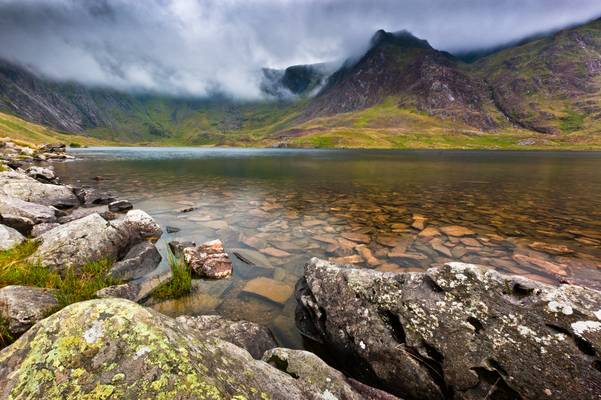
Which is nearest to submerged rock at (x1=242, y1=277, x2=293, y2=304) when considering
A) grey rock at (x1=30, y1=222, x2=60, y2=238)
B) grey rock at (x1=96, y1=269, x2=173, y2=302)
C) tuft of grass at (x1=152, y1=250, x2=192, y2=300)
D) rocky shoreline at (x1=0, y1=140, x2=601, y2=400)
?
rocky shoreline at (x1=0, y1=140, x2=601, y2=400)

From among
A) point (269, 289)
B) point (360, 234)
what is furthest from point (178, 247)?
point (360, 234)

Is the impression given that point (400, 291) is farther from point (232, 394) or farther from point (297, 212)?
point (297, 212)

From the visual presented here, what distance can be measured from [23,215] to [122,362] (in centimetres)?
1365

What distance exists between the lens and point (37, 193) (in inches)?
709

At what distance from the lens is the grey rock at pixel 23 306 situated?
5008 mm

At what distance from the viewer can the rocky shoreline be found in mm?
2803

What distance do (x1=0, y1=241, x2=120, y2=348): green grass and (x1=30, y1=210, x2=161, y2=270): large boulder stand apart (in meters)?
0.34

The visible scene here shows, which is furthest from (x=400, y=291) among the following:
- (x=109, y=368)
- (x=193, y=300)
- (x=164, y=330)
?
(x=193, y=300)

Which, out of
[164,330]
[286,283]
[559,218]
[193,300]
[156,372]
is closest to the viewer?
[156,372]

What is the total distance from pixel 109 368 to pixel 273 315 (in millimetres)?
5171

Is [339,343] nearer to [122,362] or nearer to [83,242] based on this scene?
[122,362]

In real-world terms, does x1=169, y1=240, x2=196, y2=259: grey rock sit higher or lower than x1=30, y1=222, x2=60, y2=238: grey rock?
lower

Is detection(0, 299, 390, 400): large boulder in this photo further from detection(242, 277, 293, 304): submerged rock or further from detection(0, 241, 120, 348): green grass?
detection(242, 277, 293, 304): submerged rock

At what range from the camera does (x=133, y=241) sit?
11.1 m
